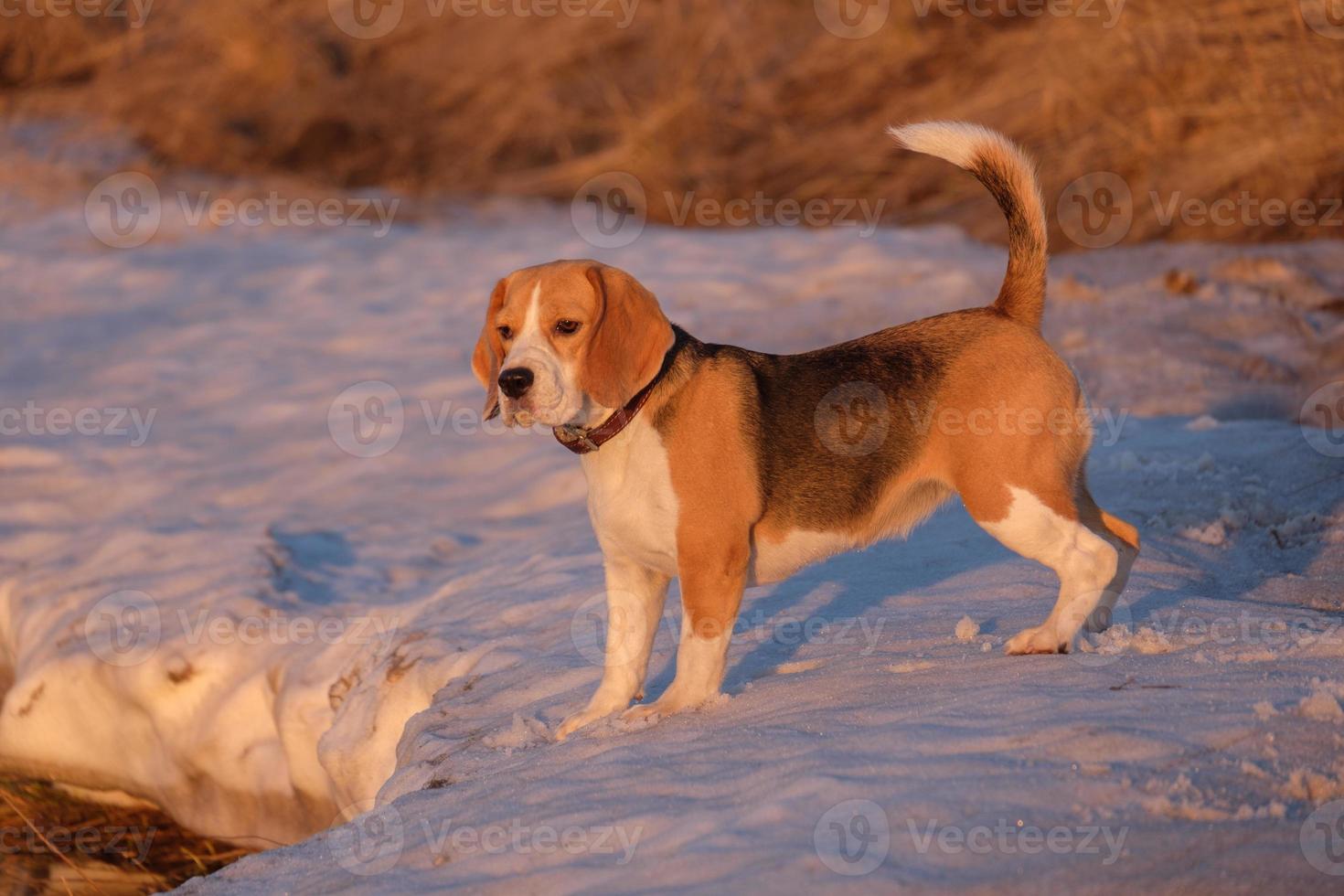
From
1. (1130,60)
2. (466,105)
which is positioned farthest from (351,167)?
(1130,60)

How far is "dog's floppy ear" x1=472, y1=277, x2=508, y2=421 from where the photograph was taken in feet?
15.1

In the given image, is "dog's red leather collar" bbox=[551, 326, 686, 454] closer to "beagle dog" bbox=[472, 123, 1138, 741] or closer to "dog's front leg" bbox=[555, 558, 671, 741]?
"beagle dog" bbox=[472, 123, 1138, 741]

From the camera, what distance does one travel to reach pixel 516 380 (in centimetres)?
435

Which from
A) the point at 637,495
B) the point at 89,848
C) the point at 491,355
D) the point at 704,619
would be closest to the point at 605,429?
the point at 637,495

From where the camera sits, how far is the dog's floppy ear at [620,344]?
14.5ft

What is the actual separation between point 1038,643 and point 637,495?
4.40ft

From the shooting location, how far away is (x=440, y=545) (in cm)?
799

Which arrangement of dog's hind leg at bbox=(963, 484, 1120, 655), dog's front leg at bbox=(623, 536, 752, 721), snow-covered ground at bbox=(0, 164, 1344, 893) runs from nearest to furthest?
1. snow-covered ground at bbox=(0, 164, 1344, 893)
2. dog's front leg at bbox=(623, 536, 752, 721)
3. dog's hind leg at bbox=(963, 484, 1120, 655)

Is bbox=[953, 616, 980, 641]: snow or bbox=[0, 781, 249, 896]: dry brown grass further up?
bbox=[953, 616, 980, 641]: snow

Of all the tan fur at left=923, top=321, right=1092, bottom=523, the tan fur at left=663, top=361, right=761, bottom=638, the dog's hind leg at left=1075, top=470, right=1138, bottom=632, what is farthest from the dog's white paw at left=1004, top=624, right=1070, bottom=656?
the tan fur at left=663, top=361, right=761, bottom=638

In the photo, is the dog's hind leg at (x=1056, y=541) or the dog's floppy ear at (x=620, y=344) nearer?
the dog's floppy ear at (x=620, y=344)

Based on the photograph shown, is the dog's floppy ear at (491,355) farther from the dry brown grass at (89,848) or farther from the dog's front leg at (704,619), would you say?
the dry brown grass at (89,848)

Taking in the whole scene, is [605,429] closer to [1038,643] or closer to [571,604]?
[1038,643]

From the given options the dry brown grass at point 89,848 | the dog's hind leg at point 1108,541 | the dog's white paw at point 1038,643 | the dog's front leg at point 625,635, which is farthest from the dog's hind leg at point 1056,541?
the dry brown grass at point 89,848
